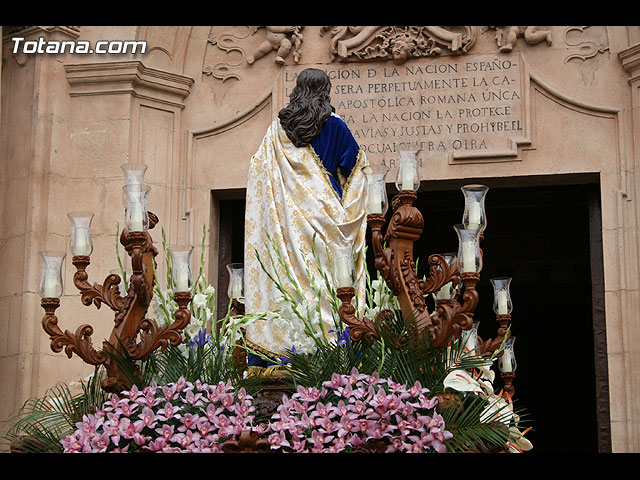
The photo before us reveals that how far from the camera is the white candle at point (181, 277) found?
19.3 ft

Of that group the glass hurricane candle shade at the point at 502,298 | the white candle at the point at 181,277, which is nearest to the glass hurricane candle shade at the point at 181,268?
the white candle at the point at 181,277

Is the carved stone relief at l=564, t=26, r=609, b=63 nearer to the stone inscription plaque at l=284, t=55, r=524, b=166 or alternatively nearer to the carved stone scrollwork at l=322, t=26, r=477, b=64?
the stone inscription plaque at l=284, t=55, r=524, b=166

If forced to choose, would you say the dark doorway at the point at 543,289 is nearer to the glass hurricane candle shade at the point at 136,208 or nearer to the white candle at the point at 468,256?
the glass hurricane candle shade at the point at 136,208

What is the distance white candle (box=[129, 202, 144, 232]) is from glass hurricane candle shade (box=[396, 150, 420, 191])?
1.26 meters

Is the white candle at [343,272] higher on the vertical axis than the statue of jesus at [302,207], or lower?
lower

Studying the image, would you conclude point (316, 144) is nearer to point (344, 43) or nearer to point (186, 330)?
point (186, 330)

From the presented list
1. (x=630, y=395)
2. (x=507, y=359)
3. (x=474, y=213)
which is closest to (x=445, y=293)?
(x=474, y=213)

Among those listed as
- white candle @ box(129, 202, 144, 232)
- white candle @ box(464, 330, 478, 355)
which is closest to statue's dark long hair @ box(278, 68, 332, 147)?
white candle @ box(129, 202, 144, 232)

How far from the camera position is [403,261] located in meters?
5.55

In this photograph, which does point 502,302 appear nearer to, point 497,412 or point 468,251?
point 468,251

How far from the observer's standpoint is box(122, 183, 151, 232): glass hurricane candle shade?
19.0 feet

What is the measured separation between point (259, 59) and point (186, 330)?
4240 millimetres

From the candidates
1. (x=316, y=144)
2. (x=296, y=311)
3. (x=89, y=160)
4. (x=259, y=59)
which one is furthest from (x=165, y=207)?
(x=296, y=311)

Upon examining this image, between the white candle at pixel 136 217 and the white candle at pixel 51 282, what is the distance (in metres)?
0.47
